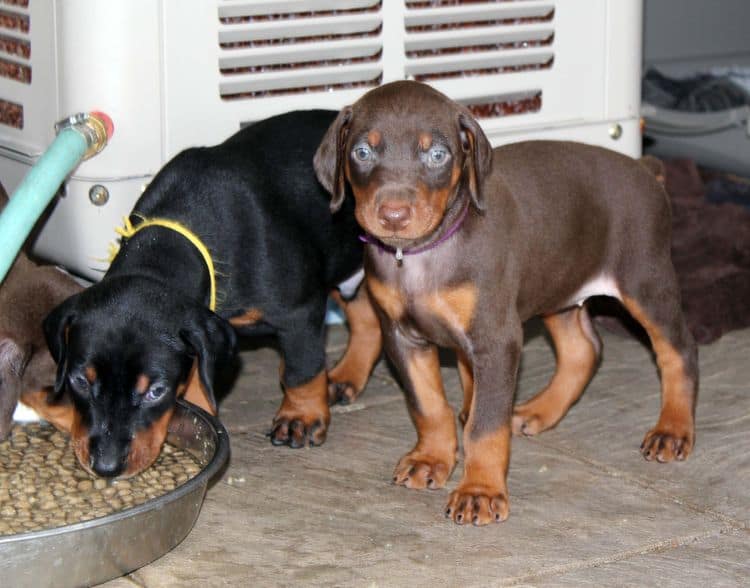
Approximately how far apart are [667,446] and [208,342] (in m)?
1.83

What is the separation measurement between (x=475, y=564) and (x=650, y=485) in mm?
945

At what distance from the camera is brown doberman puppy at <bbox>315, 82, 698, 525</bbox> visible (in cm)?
429

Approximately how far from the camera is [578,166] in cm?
498

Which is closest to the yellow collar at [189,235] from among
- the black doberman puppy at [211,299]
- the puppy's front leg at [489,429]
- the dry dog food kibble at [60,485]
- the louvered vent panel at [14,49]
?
the black doberman puppy at [211,299]

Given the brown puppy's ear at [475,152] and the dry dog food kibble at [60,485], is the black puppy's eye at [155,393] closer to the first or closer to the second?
the dry dog food kibble at [60,485]

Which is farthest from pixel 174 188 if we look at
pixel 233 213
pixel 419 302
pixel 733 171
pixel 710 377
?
pixel 733 171

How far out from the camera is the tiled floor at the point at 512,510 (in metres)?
4.18

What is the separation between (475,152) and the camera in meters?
4.40

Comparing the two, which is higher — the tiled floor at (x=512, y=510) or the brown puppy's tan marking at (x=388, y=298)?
the brown puppy's tan marking at (x=388, y=298)

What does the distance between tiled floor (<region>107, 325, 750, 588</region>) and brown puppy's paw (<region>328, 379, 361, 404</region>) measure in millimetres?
46

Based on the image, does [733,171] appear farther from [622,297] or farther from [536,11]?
[622,297]

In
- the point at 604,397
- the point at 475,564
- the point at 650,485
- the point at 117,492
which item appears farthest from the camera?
the point at 604,397

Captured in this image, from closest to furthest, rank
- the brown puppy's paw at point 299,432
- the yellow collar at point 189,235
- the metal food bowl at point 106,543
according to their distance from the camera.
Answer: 1. the metal food bowl at point 106,543
2. the yellow collar at point 189,235
3. the brown puppy's paw at point 299,432

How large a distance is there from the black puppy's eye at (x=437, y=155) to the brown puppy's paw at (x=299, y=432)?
1425 millimetres
